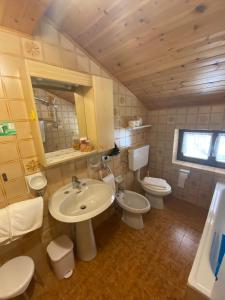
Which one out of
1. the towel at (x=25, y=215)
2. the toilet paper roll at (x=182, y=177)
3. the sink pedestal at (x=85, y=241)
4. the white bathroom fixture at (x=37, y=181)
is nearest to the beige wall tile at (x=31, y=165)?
the white bathroom fixture at (x=37, y=181)

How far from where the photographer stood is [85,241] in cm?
140

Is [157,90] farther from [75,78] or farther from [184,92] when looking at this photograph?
[75,78]

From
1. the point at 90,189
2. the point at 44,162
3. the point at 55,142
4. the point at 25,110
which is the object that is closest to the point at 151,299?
the point at 90,189

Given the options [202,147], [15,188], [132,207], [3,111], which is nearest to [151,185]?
[132,207]

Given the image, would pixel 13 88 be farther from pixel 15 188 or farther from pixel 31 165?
pixel 15 188

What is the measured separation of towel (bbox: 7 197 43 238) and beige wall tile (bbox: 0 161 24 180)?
8.6 inches

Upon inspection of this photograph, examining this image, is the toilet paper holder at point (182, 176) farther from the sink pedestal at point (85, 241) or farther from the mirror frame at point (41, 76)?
the mirror frame at point (41, 76)

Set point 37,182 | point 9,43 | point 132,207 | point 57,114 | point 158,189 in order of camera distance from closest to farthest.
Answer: point 9,43 < point 37,182 < point 57,114 < point 132,207 < point 158,189

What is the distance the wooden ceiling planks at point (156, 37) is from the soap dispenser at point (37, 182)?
1.29 meters

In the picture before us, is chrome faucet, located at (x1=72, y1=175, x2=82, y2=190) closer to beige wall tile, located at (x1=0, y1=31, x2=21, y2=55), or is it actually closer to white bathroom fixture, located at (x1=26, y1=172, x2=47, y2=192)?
white bathroom fixture, located at (x1=26, y1=172, x2=47, y2=192)

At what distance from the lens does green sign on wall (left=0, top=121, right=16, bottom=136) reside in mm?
954

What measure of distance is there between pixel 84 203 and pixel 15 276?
0.71 meters

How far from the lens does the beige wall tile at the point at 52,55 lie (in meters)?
1.10

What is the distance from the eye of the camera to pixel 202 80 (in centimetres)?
145
